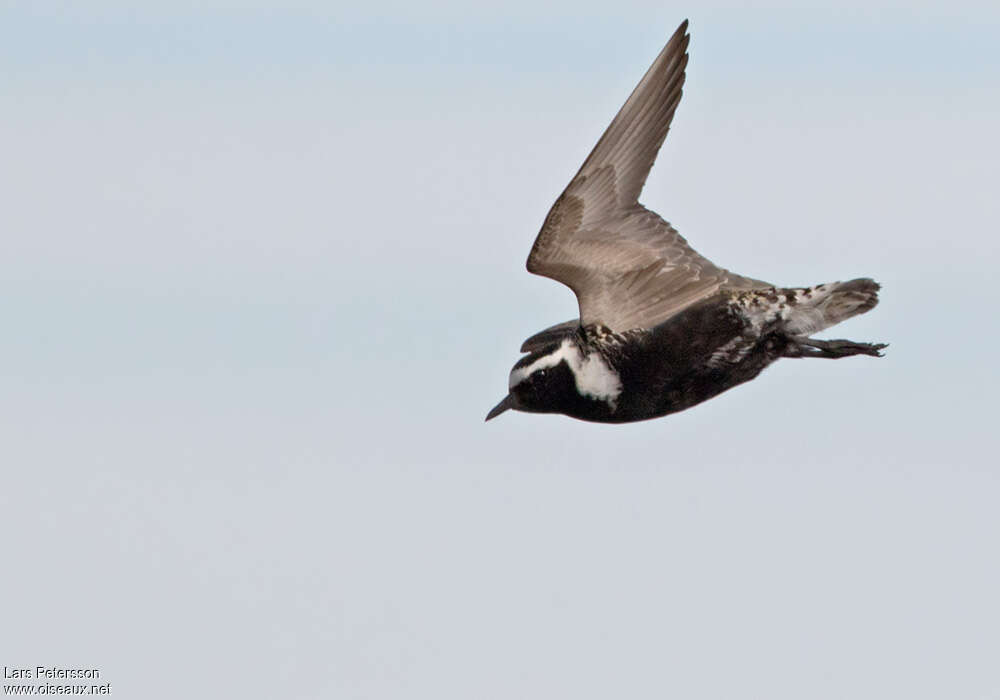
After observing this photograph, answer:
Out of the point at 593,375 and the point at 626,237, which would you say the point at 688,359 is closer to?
the point at 593,375

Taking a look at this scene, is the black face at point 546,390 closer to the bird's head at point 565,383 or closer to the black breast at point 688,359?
the bird's head at point 565,383

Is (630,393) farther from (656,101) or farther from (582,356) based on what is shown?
(656,101)

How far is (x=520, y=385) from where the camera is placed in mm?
30531

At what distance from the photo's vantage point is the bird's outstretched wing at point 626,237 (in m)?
30.4

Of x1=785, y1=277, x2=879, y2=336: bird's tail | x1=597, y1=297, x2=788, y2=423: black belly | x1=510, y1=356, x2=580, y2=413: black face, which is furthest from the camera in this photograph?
x1=785, y1=277, x2=879, y2=336: bird's tail

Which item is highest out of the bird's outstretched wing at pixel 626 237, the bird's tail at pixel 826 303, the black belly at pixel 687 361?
the bird's outstretched wing at pixel 626 237

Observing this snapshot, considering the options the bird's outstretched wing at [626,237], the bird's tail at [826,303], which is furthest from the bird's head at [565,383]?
the bird's tail at [826,303]

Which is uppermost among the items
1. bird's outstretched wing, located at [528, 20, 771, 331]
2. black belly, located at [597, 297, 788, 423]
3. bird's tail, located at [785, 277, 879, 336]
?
bird's outstretched wing, located at [528, 20, 771, 331]

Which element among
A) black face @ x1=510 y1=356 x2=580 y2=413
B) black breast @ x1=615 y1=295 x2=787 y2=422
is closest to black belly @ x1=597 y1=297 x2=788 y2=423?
black breast @ x1=615 y1=295 x2=787 y2=422

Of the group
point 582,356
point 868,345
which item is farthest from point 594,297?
point 868,345

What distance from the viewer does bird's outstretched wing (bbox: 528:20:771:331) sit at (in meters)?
30.4

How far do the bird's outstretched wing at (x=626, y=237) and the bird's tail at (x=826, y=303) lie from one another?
492 mm

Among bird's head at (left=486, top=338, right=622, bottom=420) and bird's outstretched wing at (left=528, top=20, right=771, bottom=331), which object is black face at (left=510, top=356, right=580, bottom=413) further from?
bird's outstretched wing at (left=528, top=20, right=771, bottom=331)

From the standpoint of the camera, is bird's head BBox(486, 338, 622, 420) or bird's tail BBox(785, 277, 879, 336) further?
bird's tail BBox(785, 277, 879, 336)
